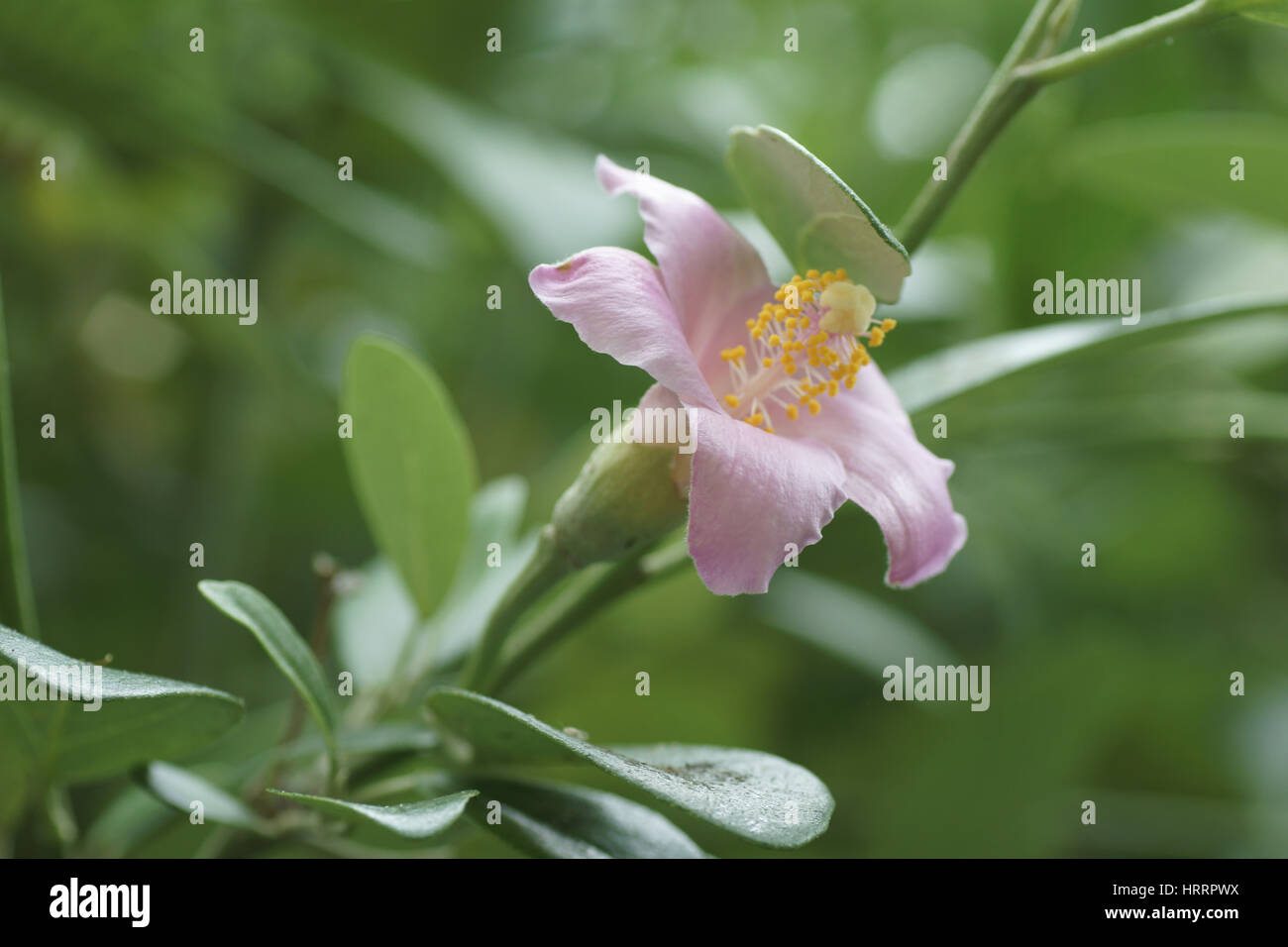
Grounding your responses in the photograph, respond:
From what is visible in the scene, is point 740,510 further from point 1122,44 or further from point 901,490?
point 1122,44

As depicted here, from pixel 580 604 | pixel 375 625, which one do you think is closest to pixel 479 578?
pixel 375 625

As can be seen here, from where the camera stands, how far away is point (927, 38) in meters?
1.46

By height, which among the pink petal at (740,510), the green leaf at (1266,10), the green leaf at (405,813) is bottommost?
the green leaf at (405,813)

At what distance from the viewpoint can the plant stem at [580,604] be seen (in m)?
0.57

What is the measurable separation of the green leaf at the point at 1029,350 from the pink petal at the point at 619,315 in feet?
0.69

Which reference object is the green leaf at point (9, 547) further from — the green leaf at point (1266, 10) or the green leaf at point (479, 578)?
the green leaf at point (1266, 10)

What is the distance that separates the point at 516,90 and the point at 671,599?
68 cm

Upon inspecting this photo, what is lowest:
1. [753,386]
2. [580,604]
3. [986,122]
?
[580,604]

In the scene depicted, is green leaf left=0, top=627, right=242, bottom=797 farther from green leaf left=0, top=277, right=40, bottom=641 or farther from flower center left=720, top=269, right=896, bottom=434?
flower center left=720, top=269, right=896, bottom=434

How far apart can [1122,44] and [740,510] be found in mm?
275

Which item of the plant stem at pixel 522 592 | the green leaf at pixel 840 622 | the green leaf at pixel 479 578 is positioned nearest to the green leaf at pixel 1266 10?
the plant stem at pixel 522 592

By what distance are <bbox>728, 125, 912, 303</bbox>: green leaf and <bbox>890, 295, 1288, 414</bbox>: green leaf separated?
0.37 ft

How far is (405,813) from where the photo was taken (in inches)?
17.2
